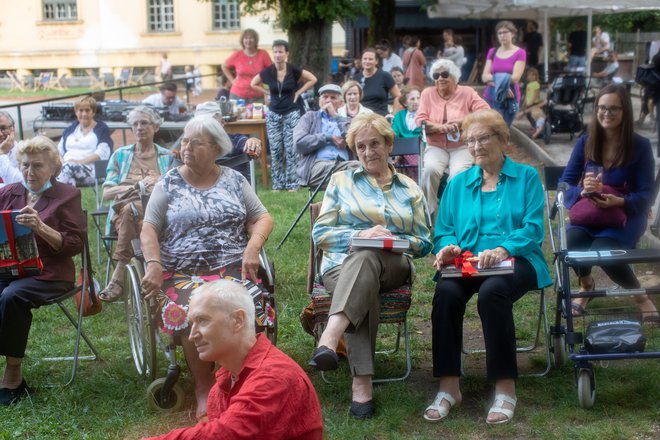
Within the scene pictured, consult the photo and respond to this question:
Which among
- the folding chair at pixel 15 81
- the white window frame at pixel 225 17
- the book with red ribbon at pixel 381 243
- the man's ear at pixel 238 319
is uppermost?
the white window frame at pixel 225 17

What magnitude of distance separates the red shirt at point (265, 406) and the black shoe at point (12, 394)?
2353mm

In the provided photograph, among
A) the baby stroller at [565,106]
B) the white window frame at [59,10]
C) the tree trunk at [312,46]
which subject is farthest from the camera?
the white window frame at [59,10]

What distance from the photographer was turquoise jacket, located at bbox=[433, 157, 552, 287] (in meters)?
4.80

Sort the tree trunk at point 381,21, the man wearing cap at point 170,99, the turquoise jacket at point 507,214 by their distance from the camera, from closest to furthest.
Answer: the turquoise jacket at point 507,214 < the man wearing cap at point 170,99 < the tree trunk at point 381,21

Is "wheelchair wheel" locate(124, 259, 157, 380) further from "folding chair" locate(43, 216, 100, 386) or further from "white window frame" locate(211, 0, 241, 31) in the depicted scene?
"white window frame" locate(211, 0, 241, 31)

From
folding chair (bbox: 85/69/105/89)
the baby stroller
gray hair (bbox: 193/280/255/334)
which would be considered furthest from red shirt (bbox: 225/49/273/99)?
folding chair (bbox: 85/69/105/89)

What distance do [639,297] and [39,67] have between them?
131ft

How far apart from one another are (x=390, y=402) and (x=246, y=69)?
9093 millimetres

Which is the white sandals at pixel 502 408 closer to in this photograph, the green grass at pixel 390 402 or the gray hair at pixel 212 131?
the green grass at pixel 390 402

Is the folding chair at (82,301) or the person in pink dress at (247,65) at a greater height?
the person in pink dress at (247,65)

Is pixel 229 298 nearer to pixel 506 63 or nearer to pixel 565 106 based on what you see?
pixel 506 63

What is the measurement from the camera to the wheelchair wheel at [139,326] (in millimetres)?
4867

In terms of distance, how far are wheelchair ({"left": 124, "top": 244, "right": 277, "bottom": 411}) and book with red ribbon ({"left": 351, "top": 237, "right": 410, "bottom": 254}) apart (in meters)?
0.55

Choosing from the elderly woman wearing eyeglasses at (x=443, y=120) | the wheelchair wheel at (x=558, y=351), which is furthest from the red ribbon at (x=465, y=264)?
the elderly woman wearing eyeglasses at (x=443, y=120)
